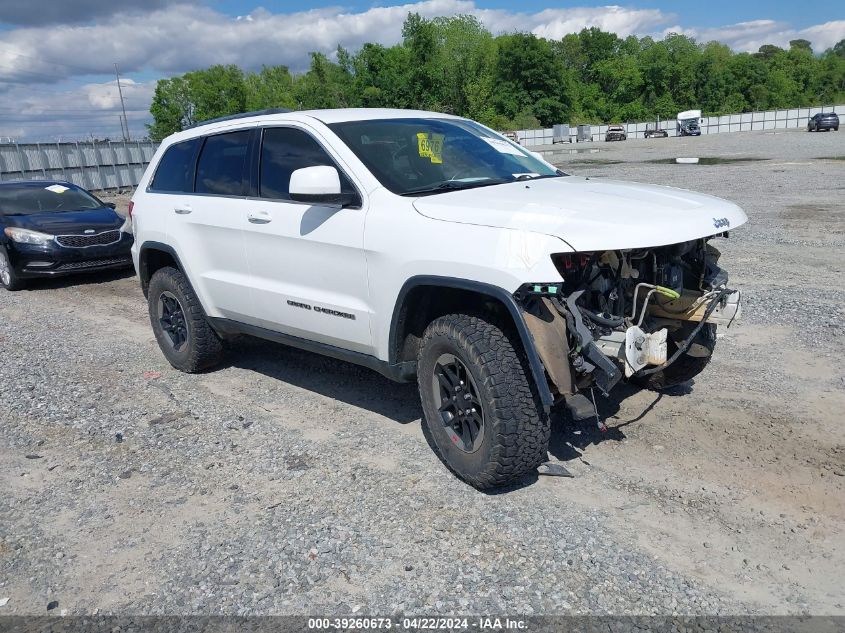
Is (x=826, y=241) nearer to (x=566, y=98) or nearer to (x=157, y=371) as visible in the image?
(x=157, y=371)

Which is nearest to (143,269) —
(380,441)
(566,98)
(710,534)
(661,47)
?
(380,441)

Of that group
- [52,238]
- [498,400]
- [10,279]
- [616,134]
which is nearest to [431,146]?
[498,400]

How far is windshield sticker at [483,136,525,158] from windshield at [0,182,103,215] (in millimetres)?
A: 8781

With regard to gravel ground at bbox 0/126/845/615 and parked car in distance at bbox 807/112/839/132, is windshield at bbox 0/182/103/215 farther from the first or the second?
parked car in distance at bbox 807/112/839/132

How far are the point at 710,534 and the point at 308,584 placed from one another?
1874 mm

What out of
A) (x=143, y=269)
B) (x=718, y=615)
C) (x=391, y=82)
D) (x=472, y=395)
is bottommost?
(x=718, y=615)

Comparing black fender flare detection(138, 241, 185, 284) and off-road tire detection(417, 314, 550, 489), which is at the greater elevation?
black fender flare detection(138, 241, 185, 284)

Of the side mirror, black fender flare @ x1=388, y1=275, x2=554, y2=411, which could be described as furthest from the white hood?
the side mirror

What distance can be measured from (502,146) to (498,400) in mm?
2243

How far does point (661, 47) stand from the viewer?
107 metres

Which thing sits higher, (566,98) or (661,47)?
(661,47)

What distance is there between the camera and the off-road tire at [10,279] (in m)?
10.7

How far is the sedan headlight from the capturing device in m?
10.6

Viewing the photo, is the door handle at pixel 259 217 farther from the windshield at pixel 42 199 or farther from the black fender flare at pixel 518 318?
the windshield at pixel 42 199
